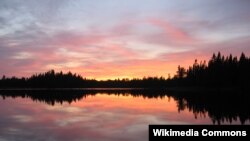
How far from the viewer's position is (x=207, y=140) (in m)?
17.8

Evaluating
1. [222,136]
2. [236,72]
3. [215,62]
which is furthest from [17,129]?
[215,62]

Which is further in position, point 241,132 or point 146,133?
point 146,133

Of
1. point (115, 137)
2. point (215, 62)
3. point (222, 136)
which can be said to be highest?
point (215, 62)

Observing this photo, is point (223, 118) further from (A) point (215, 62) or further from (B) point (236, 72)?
(A) point (215, 62)

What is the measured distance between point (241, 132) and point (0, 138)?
62.9 feet

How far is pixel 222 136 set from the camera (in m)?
17.8

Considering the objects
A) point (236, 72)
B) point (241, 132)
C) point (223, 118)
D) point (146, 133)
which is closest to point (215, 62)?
point (236, 72)

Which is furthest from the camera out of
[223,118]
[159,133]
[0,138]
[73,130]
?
[223,118]

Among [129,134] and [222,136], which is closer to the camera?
[222,136]

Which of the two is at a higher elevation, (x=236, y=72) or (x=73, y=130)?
(x=236, y=72)

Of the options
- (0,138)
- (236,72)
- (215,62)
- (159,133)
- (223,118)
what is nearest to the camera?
(159,133)

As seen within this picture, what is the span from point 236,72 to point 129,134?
362 ft

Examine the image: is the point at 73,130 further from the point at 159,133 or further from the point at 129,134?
the point at 159,133

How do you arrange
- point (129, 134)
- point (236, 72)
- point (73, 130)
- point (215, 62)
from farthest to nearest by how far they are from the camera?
point (215, 62) < point (236, 72) < point (73, 130) < point (129, 134)
